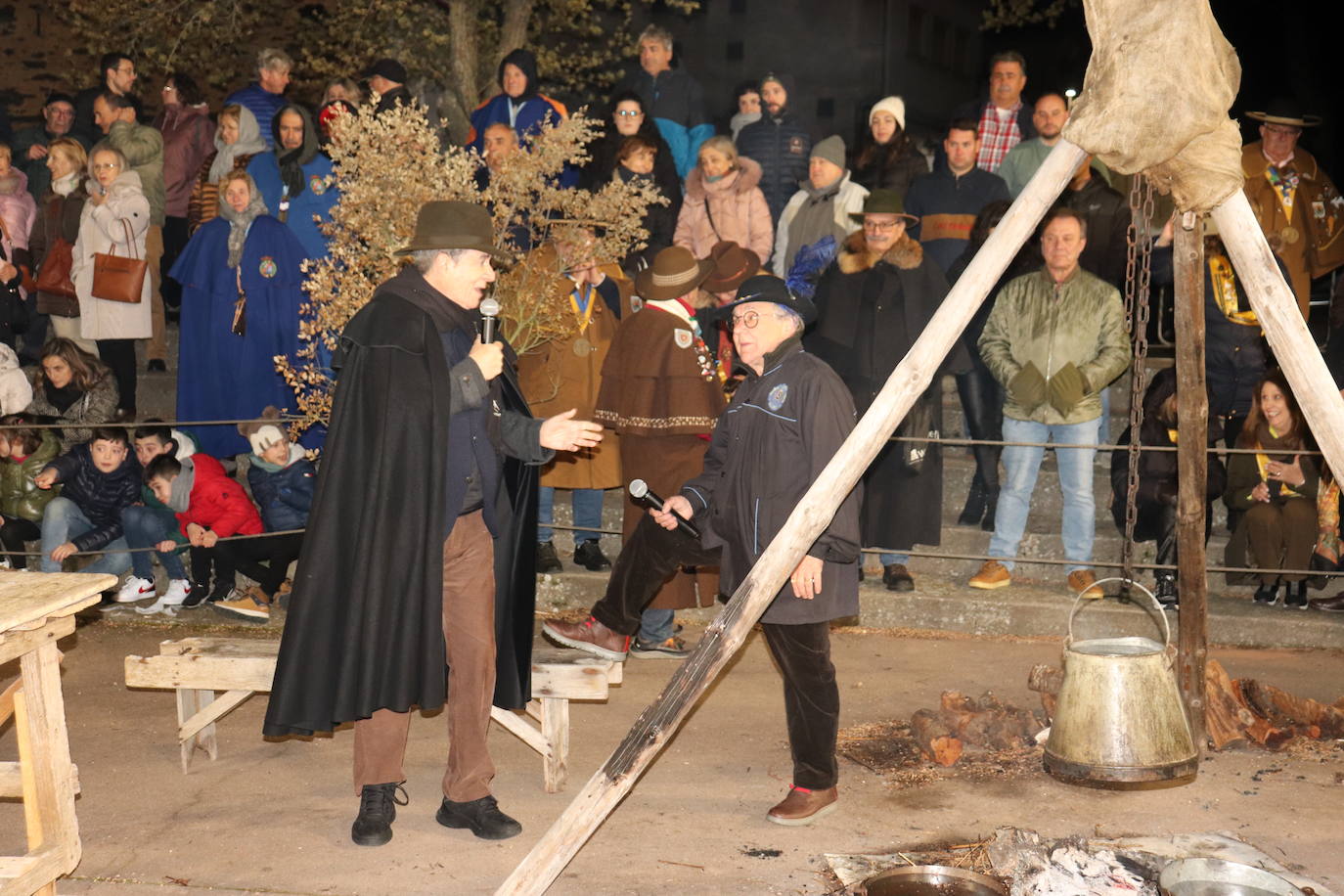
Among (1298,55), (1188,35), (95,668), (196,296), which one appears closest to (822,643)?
(1188,35)

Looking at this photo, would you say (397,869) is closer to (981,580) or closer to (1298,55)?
(981,580)

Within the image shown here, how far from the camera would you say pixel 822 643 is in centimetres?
516

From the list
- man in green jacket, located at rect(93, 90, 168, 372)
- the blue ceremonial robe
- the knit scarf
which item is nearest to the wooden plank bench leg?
the blue ceremonial robe

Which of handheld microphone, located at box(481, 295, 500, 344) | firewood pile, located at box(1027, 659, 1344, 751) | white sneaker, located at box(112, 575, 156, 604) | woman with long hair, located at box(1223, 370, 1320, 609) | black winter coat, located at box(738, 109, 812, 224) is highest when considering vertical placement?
black winter coat, located at box(738, 109, 812, 224)

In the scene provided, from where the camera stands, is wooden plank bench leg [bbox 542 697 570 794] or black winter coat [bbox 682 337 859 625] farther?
wooden plank bench leg [bbox 542 697 570 794]

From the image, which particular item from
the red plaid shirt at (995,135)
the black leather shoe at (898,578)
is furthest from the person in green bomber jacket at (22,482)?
the red plaid shirt at (995,135)

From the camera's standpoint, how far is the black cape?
4742 mm

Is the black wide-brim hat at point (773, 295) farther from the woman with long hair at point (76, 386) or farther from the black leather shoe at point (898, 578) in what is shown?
the woman with long hair at point (76, 386)

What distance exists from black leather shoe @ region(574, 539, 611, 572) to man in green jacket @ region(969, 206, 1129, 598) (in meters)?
2.18

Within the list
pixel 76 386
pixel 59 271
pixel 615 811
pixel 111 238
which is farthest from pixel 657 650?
pixel 59 271

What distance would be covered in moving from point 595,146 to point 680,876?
582 centimetres

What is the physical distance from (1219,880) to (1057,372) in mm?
4130

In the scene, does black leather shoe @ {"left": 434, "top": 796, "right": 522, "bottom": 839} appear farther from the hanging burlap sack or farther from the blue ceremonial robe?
the blue ceremonial robe

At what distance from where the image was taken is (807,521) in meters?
4.29
